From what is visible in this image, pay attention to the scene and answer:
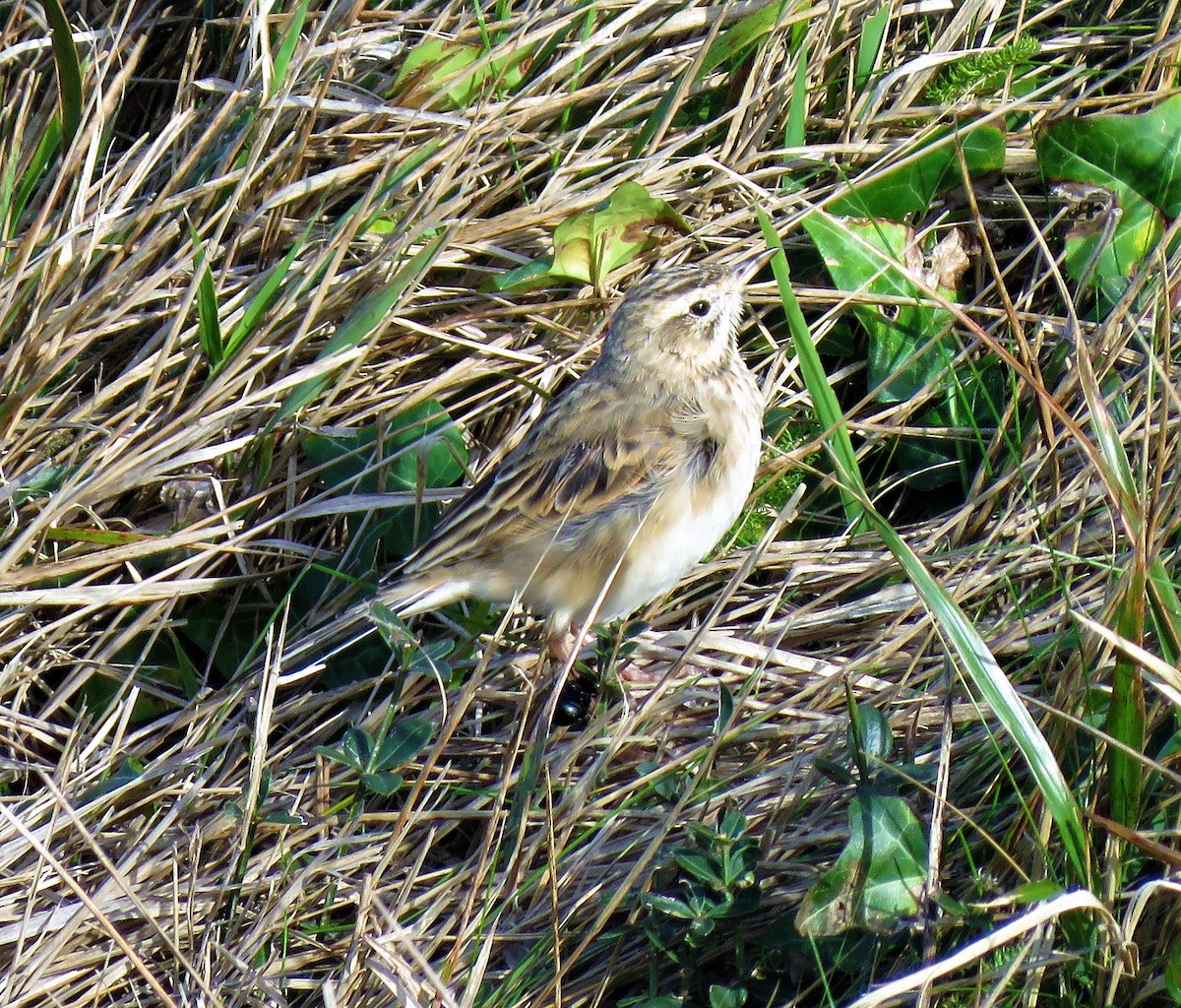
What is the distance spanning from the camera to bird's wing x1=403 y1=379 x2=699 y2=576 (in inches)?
173

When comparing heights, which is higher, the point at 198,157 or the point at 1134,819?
the point at 198,157

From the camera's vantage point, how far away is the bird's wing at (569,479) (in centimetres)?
440

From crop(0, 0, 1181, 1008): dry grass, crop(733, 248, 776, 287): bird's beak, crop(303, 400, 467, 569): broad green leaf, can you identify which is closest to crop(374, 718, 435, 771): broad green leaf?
crop(0, 0, 1181, 1008): dry grass

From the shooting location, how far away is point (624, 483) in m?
4.49

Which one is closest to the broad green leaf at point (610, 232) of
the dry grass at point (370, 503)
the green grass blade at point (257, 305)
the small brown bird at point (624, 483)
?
the dry grass at point (370, 503)

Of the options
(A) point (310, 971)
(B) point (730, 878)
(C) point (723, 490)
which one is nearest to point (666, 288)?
(C) point (723, 490)

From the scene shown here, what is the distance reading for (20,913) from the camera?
12.9 feet

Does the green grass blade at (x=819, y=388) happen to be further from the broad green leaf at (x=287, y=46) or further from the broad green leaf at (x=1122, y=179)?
the broad green leaf at (x=287, y=46)

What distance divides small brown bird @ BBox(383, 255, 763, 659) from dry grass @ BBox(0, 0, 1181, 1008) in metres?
0.26

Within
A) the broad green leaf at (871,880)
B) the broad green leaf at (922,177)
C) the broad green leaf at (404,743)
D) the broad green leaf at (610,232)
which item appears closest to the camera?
the broad green leaf at (871,880)

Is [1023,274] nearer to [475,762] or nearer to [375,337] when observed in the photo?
[375,337]

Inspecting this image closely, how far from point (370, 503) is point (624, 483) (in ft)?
2.89

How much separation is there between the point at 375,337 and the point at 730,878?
2354 mm

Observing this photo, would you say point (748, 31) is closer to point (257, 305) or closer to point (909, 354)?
point (909, 354)
